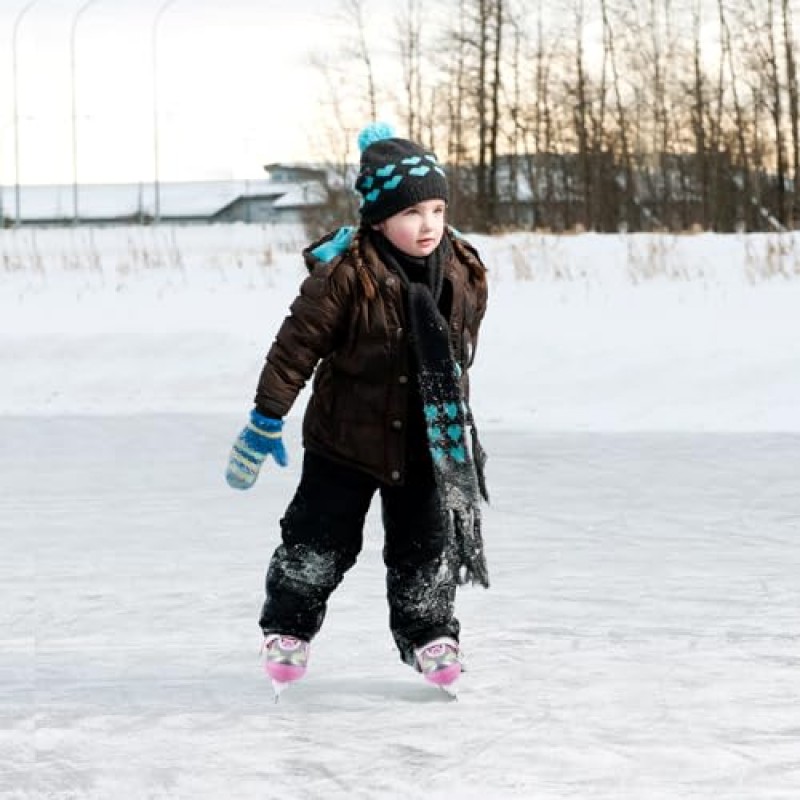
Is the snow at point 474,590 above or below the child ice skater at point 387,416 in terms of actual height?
below

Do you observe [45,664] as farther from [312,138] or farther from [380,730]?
[312,138]

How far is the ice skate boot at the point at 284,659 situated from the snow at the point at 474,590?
0.05 meters

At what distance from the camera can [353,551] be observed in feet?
13.5

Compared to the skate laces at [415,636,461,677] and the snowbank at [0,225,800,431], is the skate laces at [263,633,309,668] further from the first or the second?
the snowbank at [0,225,800,431]

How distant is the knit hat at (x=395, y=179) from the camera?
394 centimetres

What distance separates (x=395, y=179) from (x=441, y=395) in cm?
47

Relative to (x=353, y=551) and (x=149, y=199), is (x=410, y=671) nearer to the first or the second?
(x=353, y=551)

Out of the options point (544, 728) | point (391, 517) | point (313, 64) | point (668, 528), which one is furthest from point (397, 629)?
point (313, 64)

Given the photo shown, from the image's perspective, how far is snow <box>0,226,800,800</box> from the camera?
3.47 metres

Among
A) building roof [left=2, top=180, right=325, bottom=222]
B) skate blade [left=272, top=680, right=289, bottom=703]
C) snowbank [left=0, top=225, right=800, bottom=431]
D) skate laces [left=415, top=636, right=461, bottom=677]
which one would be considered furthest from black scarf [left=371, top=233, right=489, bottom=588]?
building roof [left=2, top=180, right=325, bottom=222]

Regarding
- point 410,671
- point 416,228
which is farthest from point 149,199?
point 416,228

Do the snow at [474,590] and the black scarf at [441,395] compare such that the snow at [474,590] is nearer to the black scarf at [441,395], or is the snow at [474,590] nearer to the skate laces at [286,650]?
the skate laces at [286,650]

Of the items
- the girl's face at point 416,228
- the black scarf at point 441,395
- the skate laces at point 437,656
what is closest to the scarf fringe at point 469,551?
the black scarf at point 441,395

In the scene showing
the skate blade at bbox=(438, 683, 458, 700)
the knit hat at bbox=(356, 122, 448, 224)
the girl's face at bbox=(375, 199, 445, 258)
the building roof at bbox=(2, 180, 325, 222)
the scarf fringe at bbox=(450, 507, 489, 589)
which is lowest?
the skate blade at bbox=(438, 683, 458, 700)
